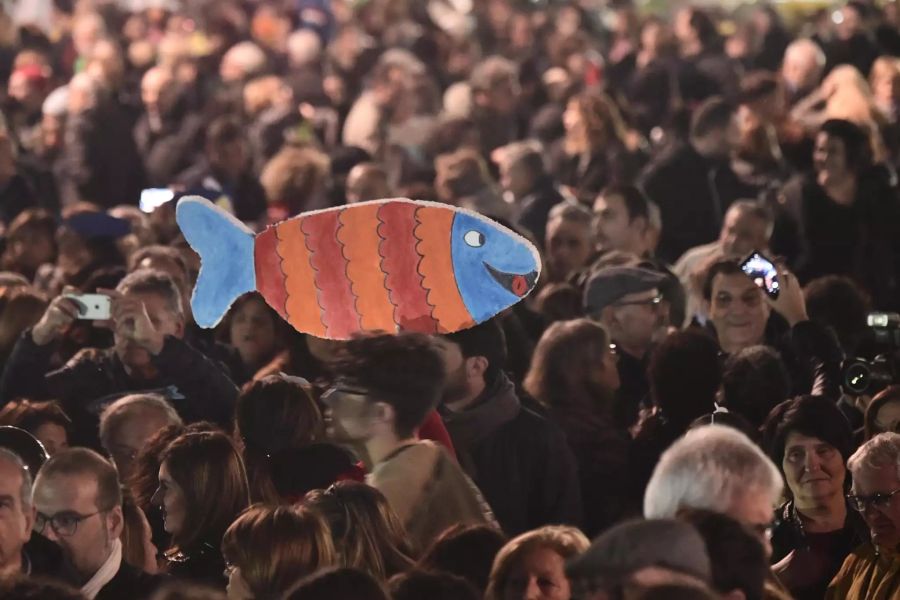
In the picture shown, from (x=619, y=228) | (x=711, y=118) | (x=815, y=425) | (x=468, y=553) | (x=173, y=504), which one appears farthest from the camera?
(x=711, y=118)

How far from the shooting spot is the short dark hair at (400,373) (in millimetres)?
4949

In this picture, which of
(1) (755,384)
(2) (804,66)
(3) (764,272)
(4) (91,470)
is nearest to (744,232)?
(3) (764,272)

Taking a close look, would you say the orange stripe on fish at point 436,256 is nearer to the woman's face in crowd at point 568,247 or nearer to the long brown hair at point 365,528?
the long brown hair at point 365,528

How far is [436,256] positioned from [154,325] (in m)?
1.32

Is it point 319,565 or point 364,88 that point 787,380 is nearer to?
point 319,565

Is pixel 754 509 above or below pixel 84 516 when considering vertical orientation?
above

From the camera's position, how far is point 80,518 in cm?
471

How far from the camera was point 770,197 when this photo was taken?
9.38m

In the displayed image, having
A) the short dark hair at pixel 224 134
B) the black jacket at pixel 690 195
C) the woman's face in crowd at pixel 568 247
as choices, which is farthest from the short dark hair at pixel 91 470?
the short dark hair at pixel 224 134

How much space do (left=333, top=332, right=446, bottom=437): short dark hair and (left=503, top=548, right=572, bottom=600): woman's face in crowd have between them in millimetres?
771

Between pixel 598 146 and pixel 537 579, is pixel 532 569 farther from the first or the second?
pixel 598 146

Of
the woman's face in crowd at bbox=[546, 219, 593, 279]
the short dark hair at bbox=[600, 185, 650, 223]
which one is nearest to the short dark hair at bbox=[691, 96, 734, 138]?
the short dark hair at bbox=[600, 185, 650, 223]

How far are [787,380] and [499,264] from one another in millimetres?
1049

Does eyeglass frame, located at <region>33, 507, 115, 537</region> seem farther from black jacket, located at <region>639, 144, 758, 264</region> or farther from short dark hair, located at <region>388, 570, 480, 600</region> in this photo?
black jacket, located at <region>639, 144, 758, 264</region>
